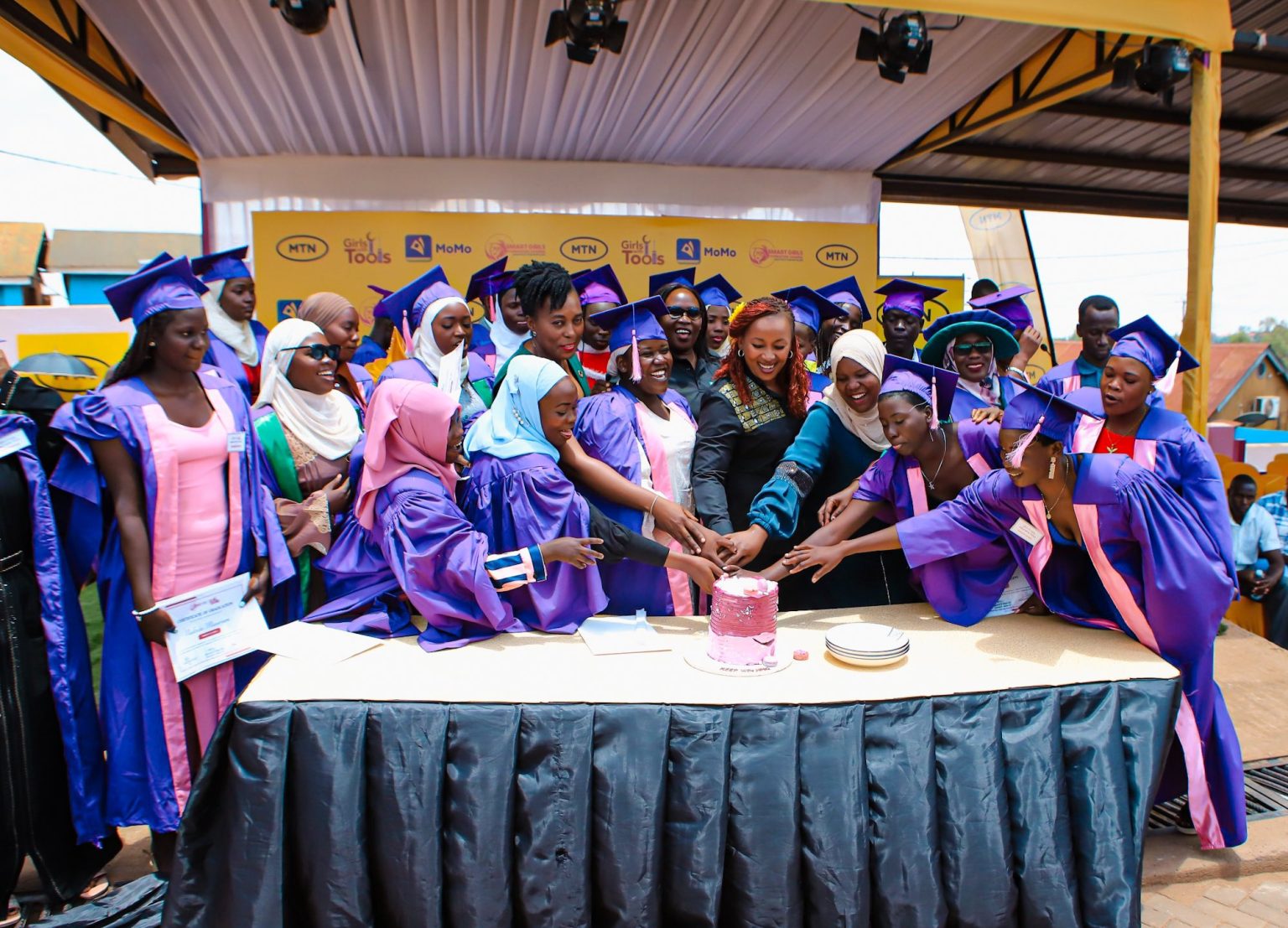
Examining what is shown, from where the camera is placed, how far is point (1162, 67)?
4.04m

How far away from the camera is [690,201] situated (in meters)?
7.29

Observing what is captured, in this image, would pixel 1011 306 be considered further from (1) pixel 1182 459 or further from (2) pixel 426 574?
(2) pixel 426 574

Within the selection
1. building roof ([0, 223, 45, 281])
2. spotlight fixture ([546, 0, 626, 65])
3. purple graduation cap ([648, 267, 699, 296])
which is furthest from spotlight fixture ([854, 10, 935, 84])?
building roof ([0, 223, 45, 281])

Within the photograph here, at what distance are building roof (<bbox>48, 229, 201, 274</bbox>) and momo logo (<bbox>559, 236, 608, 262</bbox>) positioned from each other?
66.2ft

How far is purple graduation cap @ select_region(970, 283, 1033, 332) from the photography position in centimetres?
366

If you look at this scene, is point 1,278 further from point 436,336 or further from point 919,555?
point 919,555

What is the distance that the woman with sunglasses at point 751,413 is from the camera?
9.45ft

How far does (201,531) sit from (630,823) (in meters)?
1.60

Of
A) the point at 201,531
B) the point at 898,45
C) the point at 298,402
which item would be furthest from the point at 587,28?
the point at 201,531

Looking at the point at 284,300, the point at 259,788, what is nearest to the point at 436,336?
the point at 259,788

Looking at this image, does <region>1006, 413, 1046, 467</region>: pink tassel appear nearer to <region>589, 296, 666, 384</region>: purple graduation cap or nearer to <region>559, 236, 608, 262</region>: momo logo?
<region>589, 296, 666, 384</region>: purple graduation cap

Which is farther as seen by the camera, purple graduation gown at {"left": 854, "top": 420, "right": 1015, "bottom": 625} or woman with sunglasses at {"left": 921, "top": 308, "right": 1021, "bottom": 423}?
woman with sunglasses at {"left": 921, "top": 308, "right": 1021, "bottom": 423}

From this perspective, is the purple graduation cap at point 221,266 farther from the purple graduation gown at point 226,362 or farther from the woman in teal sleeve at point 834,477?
the woman in teal sleeve at point 834,477

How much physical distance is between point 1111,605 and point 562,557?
5.44 feet
